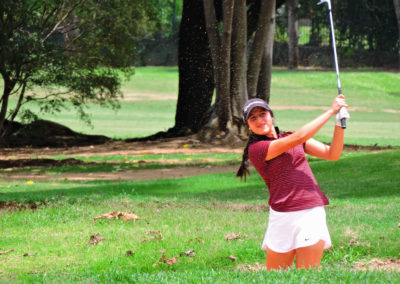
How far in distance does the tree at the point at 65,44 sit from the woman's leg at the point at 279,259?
13528 mm

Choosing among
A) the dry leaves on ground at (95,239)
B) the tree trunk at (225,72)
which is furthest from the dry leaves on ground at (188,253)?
the tree trunk at (225,72)

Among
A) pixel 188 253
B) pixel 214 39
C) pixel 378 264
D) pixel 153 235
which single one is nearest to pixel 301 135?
pixel 378 264

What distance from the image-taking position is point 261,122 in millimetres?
5367

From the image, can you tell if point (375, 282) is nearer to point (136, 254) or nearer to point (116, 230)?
point (136, 254)

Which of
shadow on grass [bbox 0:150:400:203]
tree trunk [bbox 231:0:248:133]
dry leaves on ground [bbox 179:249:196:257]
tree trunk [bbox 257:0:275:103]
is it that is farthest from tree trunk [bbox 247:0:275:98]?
dry leaves on ground [bbox 179:249:196:257]

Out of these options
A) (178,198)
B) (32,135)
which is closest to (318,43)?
(32,135)

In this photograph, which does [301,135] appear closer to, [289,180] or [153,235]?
[289,180]

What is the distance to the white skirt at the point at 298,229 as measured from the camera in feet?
16.7

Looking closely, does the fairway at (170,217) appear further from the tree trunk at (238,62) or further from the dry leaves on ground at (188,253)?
the tree trunk at (238,62)

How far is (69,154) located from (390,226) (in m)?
13.7

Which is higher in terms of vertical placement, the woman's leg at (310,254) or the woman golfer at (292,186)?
the woman golfer at (292,186)

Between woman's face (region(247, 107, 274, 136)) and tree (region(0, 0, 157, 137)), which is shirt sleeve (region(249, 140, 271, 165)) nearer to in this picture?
woman's face (region(247, 107, 274, 136))

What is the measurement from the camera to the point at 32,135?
2466cm

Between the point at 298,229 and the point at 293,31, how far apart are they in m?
45.5
